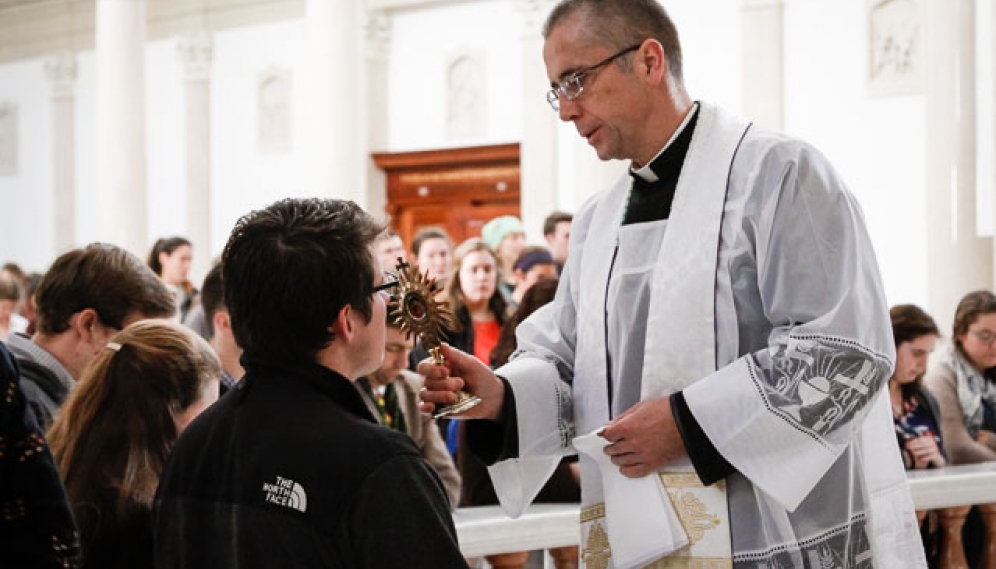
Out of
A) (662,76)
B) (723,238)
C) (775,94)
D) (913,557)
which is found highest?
(775,94)

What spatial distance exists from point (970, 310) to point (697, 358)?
441 cm

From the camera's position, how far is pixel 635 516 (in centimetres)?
282

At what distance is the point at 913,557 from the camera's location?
285 cm

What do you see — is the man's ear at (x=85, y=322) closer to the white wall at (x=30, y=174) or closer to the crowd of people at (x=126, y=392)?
the crowd of people at (x=126, y=392)

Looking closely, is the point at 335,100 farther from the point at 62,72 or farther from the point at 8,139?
the point at 8,139

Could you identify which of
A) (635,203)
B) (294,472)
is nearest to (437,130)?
(635,203)

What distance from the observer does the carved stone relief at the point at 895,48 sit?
13297 mm

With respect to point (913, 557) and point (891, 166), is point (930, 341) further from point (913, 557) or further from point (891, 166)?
point (891, 166)

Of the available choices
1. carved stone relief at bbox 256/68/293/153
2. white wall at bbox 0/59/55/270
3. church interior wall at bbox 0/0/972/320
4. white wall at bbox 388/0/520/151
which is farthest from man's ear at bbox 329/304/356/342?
white wall at bbox 0/59/55/270

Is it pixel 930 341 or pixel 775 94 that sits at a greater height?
pixel 775 94

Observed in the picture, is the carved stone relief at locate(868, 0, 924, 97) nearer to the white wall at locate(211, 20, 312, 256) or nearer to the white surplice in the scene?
the white wall at locate(211, 20, 312, 256)

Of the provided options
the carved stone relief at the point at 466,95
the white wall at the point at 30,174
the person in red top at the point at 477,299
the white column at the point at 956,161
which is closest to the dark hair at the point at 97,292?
the person in red top at the point at 477,299

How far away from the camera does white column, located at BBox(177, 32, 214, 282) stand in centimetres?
1817

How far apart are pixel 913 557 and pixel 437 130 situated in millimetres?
13986
